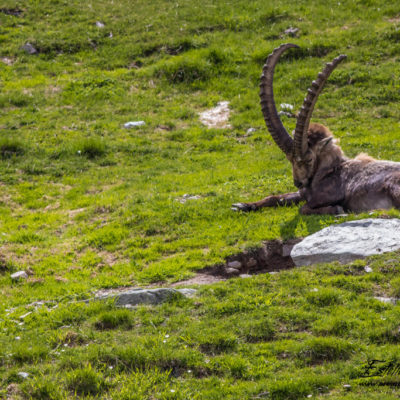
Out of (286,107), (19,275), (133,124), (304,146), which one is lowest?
(19,275)

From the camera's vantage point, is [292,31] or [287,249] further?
[292,31]

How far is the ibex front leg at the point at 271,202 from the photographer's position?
11.6 meters

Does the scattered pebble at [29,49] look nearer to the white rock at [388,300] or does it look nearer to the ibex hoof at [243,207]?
the ibex hoof at [243,207]

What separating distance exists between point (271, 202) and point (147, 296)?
14.6 ft

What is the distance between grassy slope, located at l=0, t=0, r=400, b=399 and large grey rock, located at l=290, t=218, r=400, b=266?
0.45 m

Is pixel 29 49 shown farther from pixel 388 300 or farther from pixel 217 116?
pixel 388 300

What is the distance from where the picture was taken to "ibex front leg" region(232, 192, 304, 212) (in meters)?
11.6

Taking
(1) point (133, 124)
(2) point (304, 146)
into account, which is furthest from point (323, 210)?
(1) point (133, 124)

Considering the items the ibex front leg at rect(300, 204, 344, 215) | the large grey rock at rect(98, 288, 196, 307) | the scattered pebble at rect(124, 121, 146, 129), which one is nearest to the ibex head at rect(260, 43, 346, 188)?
the ibex front leg at rect(300, 204, 344, 215)

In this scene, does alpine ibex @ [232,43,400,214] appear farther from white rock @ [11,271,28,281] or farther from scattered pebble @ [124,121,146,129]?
scattered pebble @ [124,121,146,129]

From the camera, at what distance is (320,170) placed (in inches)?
451

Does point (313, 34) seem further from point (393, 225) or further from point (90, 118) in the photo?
point (393, 225)

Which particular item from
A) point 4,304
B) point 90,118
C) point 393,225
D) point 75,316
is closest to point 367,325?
point 393,225

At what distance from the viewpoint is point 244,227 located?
10.8 meters
